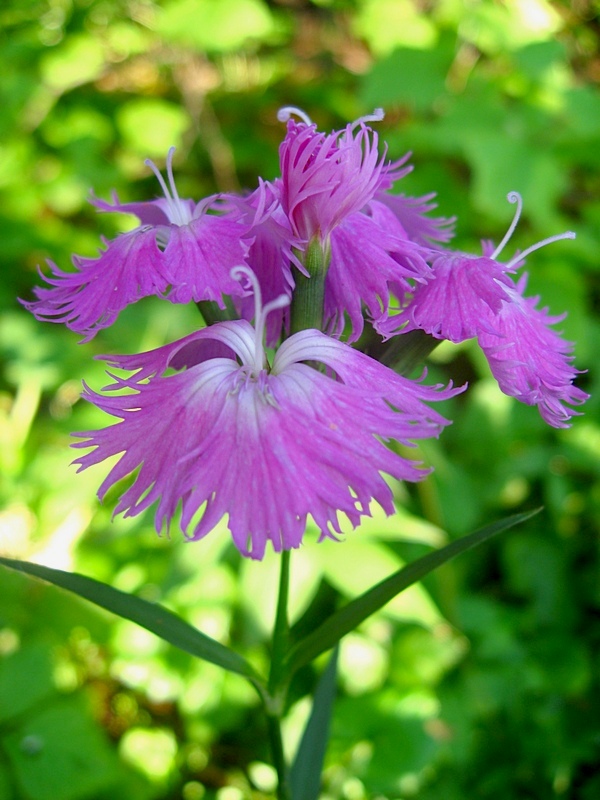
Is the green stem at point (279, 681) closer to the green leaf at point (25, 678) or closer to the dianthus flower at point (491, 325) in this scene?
the dianthus flower at point (491, 325)

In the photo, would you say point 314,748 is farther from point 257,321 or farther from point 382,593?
point 257,321

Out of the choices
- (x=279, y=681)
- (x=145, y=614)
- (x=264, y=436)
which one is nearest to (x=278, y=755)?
(x=279, y=681)

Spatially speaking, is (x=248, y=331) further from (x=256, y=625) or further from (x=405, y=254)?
(x=256, y=625)

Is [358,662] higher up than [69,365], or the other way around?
[69,365]

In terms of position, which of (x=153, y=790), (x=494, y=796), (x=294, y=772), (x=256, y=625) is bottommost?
Result: (x=153, y=790)

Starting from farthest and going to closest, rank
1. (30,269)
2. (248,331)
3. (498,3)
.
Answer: (30,269) → (498,3) → (248,331)

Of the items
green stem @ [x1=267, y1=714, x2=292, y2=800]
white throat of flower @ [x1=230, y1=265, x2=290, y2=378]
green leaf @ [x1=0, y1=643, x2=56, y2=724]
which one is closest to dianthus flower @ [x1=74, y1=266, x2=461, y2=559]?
white throat of flower @ [x1=230, y1=265, x2=290, y2=378]

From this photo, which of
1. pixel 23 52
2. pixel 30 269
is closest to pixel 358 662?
pixel 30 269
